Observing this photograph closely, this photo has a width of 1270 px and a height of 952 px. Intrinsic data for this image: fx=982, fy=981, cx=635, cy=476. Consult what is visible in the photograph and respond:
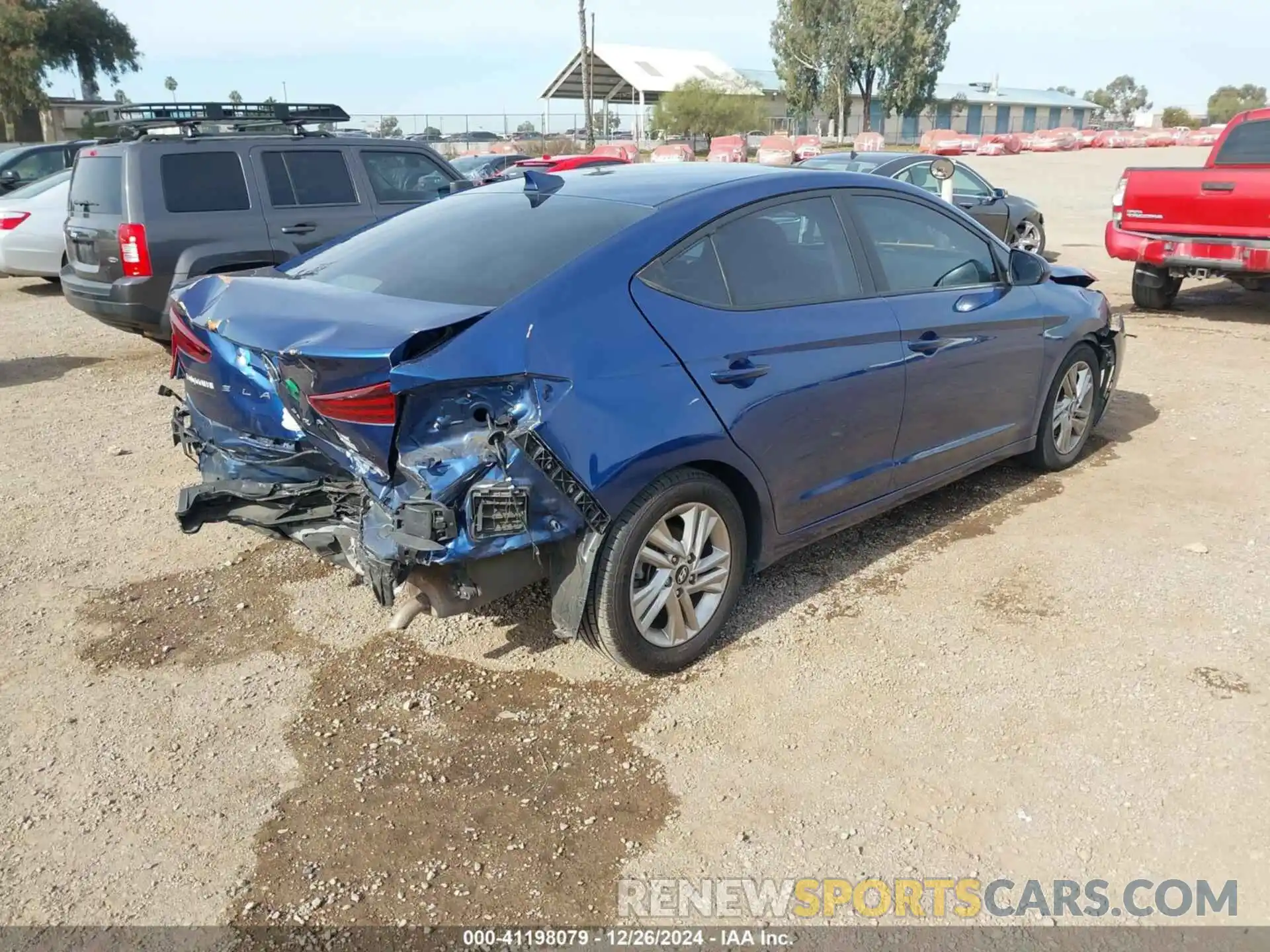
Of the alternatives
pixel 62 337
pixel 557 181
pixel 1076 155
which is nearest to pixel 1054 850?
pixel 557 181

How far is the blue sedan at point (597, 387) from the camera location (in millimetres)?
2986

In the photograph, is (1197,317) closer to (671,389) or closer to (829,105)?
(671,389)

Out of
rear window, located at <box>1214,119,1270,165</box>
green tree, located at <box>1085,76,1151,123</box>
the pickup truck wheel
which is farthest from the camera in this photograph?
green tree, located at <box>1085,76,1151,123</box>

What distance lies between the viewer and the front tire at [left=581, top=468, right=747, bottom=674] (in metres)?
3.28

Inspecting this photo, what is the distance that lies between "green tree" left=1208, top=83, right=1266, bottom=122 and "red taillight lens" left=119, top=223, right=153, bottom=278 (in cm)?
10160

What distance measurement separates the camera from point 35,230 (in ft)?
38.1

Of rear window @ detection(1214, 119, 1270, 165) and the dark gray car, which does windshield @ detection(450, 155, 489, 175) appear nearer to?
the dark gray car

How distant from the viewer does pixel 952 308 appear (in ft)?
14.6

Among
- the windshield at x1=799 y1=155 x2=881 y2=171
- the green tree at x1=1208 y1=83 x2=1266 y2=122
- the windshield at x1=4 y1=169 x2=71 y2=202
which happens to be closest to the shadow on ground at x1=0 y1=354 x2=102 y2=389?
the windshield at x1=4 y1=169 x2=71 y2=202

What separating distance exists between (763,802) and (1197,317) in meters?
9.33

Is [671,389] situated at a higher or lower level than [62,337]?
higher

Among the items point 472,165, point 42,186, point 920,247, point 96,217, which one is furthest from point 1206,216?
point 472,165

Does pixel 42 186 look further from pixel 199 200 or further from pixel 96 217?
pixel 199 200

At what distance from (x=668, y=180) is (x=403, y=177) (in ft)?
18.7
